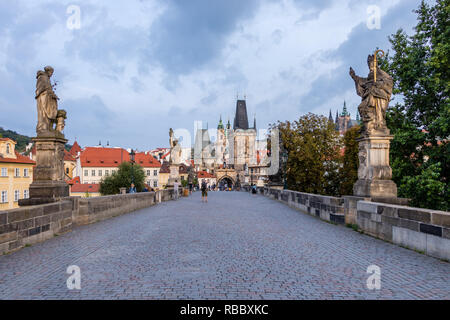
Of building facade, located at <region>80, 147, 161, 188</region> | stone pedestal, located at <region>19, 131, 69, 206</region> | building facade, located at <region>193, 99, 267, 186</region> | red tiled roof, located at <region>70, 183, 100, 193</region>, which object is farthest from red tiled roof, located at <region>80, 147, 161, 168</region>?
stone pedestal, located at <region>19, 131, 69, 206</region>

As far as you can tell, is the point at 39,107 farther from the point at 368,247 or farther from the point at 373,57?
the point at 373,57

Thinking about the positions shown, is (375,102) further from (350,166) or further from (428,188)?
(350,166)

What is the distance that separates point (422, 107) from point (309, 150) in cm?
1074

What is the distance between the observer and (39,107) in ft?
26.9

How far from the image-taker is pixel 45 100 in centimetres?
817

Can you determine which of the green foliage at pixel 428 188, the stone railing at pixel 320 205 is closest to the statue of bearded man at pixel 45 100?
the stone railing at pixel 320 205

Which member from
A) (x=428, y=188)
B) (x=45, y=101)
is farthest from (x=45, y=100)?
(x=428, y=188)

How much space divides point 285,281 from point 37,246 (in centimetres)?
503

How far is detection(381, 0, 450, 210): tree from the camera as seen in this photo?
1434 cm

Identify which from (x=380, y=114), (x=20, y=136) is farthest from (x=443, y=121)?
(x=20, y=136)

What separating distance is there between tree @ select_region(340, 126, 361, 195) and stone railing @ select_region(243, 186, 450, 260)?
21.7 metres
